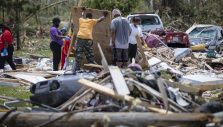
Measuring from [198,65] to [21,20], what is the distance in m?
13.4

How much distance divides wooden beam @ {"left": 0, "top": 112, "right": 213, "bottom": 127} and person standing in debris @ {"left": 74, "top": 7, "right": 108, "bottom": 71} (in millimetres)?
6916

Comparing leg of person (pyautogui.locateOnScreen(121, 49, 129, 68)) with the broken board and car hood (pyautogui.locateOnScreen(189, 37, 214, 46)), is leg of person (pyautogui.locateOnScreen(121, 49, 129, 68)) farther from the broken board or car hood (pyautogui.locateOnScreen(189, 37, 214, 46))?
car hood (pyautogui.locateOnScreen(189, 37, 214, 46))

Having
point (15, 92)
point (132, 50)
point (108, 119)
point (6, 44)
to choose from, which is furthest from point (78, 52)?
point (108, 119)

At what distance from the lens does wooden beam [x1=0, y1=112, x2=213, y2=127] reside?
5936mm

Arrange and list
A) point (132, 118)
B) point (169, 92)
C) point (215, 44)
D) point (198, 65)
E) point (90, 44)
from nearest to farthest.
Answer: point (132, 118), point (169, 92), point (90, 44), point (198, 65), point (215, 44)

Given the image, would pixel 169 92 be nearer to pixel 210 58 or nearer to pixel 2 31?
pixel 2 31

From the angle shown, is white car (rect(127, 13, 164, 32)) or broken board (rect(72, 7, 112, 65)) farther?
white car (rect(127, 13, 164, 32))

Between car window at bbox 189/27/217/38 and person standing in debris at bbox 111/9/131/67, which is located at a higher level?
person standing in debris at bbox 111/9/131/67

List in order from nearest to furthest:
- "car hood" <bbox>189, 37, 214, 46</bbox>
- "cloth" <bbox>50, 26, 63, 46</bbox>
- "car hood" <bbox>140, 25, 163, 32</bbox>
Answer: "cloth" <bbox>50, 26, 63, 46</bbox>
"car hood" <bbox>189, 37, 214, 46</bbox>
"car hood" <bbox>140, 25, 163, 32</bbox>

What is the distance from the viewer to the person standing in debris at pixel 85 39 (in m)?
13.9

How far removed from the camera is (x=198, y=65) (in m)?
17.2

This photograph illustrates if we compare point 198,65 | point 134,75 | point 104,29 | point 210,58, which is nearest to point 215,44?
point 210,58

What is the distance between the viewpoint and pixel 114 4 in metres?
30.7

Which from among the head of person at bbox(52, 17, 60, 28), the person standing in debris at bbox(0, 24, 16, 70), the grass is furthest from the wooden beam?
the person standing in debris at bbox(0, 24, 16, 70)
